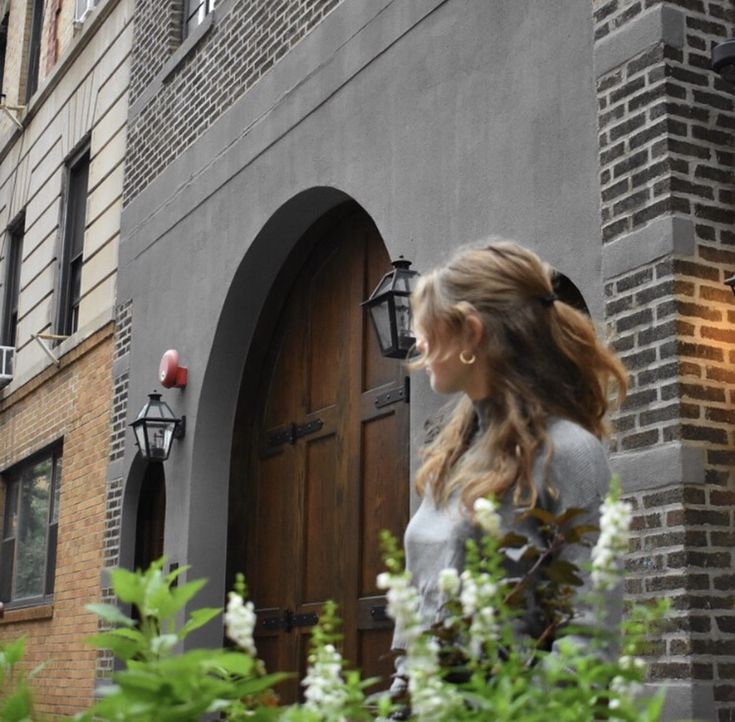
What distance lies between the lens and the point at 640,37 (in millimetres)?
5441

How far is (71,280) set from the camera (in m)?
13.4

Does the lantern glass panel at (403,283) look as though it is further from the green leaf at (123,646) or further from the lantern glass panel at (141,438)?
the green leaf at (123,646)

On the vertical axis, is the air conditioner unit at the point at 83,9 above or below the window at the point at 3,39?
below

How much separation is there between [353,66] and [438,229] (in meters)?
1.69

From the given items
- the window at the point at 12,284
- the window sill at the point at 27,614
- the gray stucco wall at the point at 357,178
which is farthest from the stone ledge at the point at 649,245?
the window at the point at 12,284

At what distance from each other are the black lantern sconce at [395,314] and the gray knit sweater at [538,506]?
3.85 meters

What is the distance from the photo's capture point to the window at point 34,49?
16.3 metres

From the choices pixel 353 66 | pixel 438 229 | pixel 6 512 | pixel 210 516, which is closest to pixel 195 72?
pixel 353 66

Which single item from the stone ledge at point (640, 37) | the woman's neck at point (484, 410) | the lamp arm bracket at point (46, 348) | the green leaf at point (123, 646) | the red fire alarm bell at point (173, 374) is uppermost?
the lamp arm bracket at point (46, 348)

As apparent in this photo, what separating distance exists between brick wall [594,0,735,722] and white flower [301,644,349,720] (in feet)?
11.0

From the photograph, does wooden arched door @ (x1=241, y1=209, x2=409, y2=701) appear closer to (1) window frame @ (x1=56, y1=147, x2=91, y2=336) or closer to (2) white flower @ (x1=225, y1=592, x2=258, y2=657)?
(1) window frame @ (x1=56, y1=147, x2=91, y2=336)

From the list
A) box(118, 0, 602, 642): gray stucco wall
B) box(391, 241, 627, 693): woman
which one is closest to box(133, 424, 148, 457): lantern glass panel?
box(118, 0, 602, 642): gray stucco wall

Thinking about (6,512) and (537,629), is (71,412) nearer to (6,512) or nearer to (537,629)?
(6,512)

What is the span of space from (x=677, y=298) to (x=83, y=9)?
420 inches
